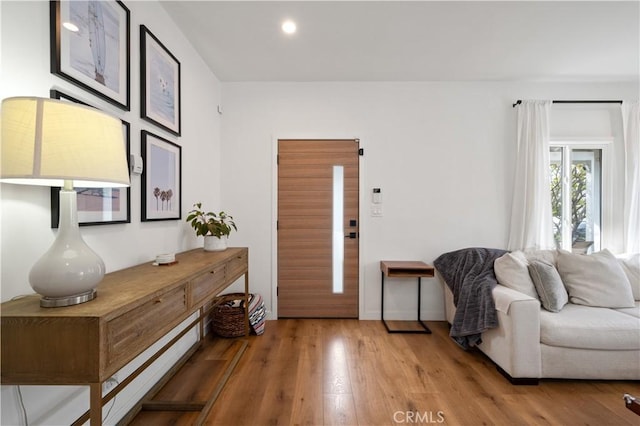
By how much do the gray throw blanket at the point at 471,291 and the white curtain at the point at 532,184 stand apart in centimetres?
55

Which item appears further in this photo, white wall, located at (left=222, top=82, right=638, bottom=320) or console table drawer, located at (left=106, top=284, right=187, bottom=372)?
white wall, located at (left=222, top=82, right=638, bottom=320)

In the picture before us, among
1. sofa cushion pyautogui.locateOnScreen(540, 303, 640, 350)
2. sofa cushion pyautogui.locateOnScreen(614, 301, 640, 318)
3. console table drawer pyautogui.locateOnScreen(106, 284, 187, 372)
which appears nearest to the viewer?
console table drawer pyautogui.locateOnScreen(106, 284, 187, 372)

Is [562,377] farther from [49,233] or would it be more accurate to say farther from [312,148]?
[49,233]

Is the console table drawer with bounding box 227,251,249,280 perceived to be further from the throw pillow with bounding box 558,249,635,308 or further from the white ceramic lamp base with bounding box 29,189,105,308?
the throw pillow with bounding box 558,249,635,308

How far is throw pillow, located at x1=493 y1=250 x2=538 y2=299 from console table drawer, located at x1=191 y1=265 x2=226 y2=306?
2369mm

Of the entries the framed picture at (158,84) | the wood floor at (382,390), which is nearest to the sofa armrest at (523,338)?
the wood floor at (382,390)

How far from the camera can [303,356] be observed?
2.36 m

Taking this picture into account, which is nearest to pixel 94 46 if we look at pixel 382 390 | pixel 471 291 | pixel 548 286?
pixel 382 390

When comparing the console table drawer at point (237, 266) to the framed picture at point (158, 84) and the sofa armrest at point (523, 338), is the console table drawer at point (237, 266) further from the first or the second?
the sofa armrest at point (523, 338)

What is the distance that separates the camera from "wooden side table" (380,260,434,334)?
2.79m

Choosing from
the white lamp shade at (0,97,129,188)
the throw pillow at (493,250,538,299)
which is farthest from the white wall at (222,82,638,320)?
the white lamp shade at (0,97,129,188)

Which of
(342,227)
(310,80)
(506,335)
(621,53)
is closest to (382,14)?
(310,80)

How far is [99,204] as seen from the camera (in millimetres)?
1448

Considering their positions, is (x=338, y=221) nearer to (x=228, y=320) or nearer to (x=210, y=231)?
(x=210, y=231)
